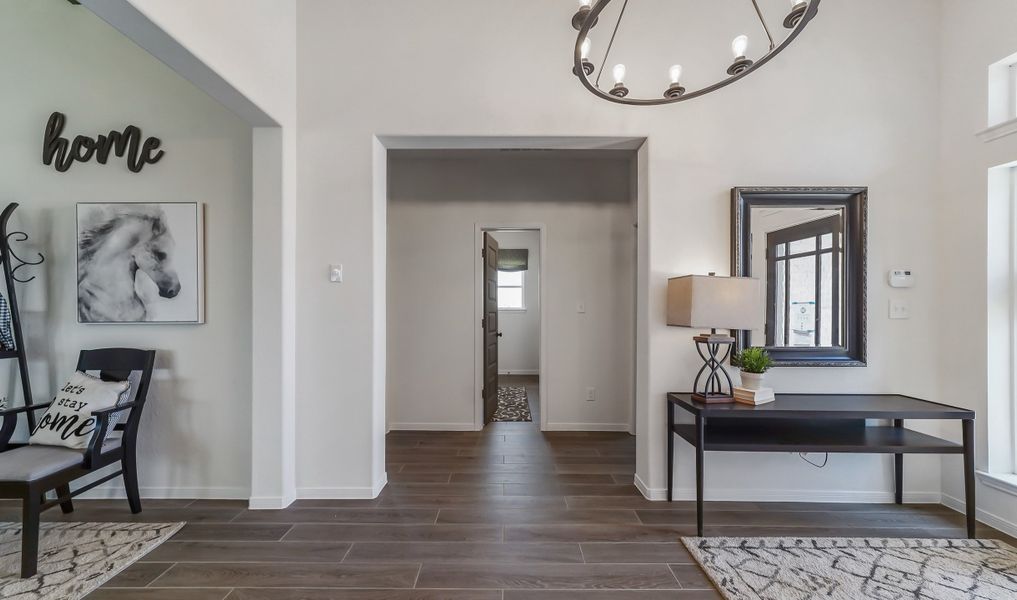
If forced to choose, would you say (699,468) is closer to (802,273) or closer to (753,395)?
(753,395)

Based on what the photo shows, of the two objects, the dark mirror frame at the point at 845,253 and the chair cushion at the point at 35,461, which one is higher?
the dark mirror frame at the point at 845,253

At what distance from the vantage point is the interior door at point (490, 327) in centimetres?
445

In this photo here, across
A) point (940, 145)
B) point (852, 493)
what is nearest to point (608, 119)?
point (940, 145)

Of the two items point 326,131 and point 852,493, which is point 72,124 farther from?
point 852,493

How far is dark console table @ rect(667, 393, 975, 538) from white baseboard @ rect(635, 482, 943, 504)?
213 mm

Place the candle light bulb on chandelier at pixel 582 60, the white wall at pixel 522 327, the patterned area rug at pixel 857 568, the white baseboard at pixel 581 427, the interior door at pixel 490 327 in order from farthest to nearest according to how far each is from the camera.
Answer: the white wall at pixel 522 327, the interior door at pixel 490 327, the white baseboard at pixel 581 427, the patterned area rug at pixel 857 568, the candle light bulb on chandelier at pixel 582 60

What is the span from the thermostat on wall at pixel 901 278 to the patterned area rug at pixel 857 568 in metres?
1.39

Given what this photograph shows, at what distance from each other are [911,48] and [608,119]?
189cm

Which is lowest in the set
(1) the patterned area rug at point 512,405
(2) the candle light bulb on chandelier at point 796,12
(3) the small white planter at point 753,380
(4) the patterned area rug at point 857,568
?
(1) the patterned area rug at point 512,405

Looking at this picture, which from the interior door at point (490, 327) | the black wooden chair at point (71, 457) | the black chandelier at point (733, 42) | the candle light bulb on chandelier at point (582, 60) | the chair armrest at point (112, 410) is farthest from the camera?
the interior door at point (490, 327)

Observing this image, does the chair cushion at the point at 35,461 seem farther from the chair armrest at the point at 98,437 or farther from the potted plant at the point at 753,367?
the potted plant at the point at 753,367

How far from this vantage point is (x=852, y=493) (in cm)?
273

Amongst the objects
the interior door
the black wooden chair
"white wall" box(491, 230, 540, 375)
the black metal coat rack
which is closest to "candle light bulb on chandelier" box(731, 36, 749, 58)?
the interior door

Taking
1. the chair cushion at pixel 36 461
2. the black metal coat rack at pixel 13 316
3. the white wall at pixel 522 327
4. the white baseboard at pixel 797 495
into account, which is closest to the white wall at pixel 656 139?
the white baseboard at pixel 797 495
